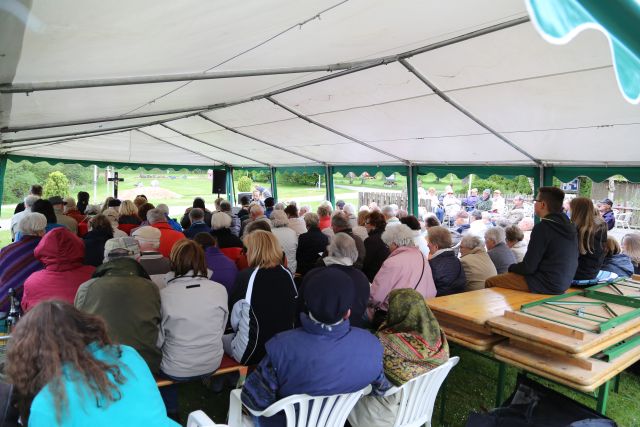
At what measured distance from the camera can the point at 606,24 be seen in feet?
2.75

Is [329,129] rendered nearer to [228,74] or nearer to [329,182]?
[228,74]

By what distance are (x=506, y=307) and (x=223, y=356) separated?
6.07 feet

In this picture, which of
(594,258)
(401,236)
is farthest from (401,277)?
(594,258)

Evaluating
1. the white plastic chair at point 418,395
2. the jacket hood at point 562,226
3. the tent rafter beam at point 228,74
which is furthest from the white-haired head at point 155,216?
the jacket hood at point 562,226

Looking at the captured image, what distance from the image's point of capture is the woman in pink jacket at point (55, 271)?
2.41 metres

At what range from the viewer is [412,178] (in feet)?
24.9

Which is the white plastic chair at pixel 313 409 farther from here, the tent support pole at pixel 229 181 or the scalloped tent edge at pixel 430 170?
the tent support pole at pixel 229 181

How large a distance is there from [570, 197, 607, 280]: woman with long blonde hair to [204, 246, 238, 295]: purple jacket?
2.73m

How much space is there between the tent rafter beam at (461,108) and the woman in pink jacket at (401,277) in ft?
5.34

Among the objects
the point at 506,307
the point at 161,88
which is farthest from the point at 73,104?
the point at 506,307

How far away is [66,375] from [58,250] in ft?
5.12

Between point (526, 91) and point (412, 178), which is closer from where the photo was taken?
point (526, 91)

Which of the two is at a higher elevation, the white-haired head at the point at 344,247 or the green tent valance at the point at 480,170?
the green tent valance at the point at 480,170

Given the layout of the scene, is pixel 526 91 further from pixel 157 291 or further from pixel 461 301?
→ pixel 157 291
